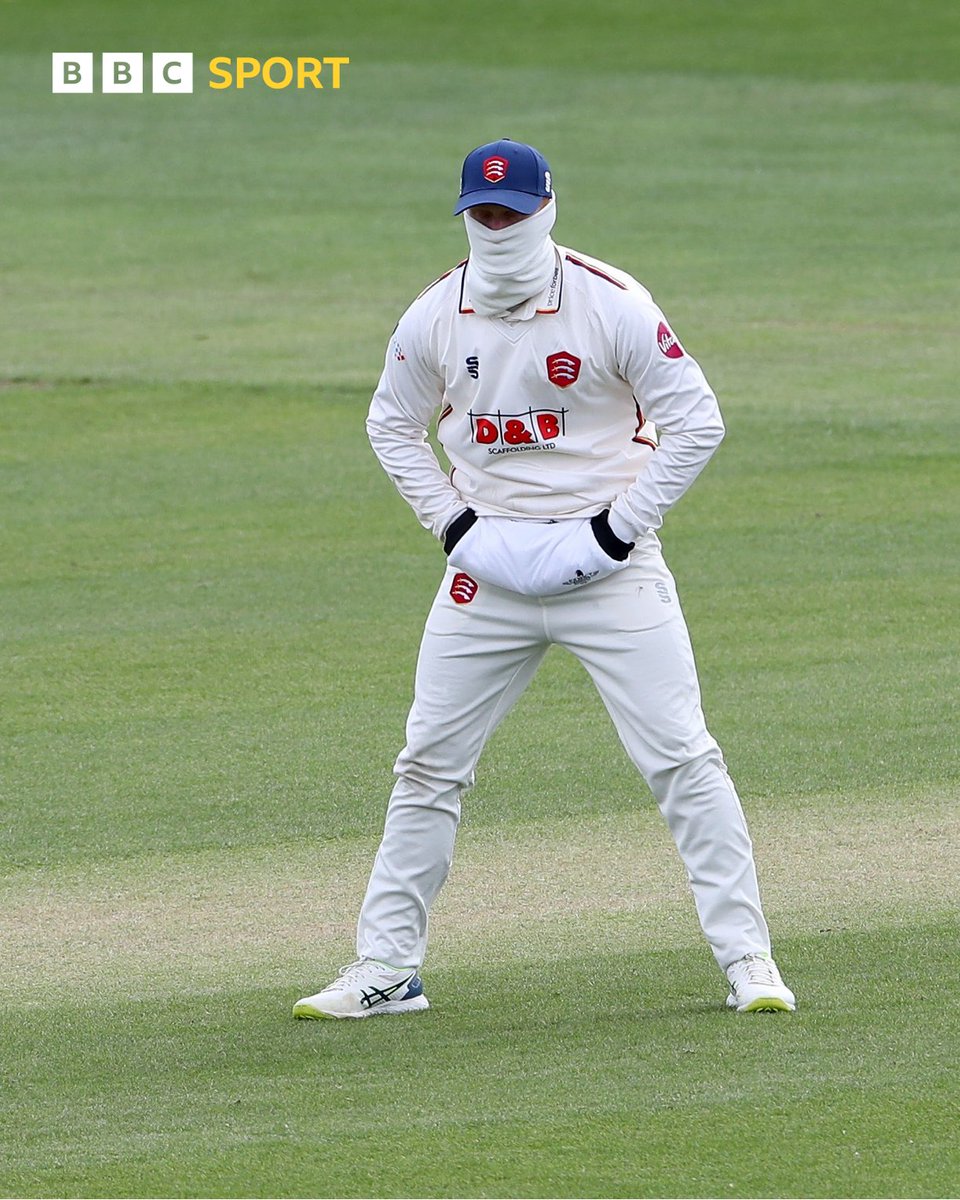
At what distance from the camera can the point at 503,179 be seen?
5.99 meters

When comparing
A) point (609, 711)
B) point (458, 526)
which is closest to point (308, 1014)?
point (609, 711)

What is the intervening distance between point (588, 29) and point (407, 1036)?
3609 cm

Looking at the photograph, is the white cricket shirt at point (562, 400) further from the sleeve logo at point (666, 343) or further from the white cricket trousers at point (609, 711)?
the white cricket trousers at point (609, 711)

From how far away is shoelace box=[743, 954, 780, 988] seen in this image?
6036 millimetres

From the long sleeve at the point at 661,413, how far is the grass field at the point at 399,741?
1514mm

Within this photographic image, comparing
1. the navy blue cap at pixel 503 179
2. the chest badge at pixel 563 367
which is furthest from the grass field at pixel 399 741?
the navy blue cap at pixel 503 179

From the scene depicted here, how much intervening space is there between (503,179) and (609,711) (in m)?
1.60

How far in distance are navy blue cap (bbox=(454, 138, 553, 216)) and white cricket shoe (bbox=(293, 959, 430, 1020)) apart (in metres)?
2.31

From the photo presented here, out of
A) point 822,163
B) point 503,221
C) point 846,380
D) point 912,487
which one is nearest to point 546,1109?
point 503,221

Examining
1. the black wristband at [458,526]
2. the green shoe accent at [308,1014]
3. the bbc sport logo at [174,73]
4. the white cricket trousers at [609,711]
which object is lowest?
the green shoe accent at [308,1014]

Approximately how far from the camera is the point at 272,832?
8.23m

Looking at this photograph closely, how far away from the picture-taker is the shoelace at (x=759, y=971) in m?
6.04

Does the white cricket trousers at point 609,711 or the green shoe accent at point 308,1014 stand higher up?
the white cricket trousers at point 609,711

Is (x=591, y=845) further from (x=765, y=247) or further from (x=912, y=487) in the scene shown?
(x=765, y=247)
